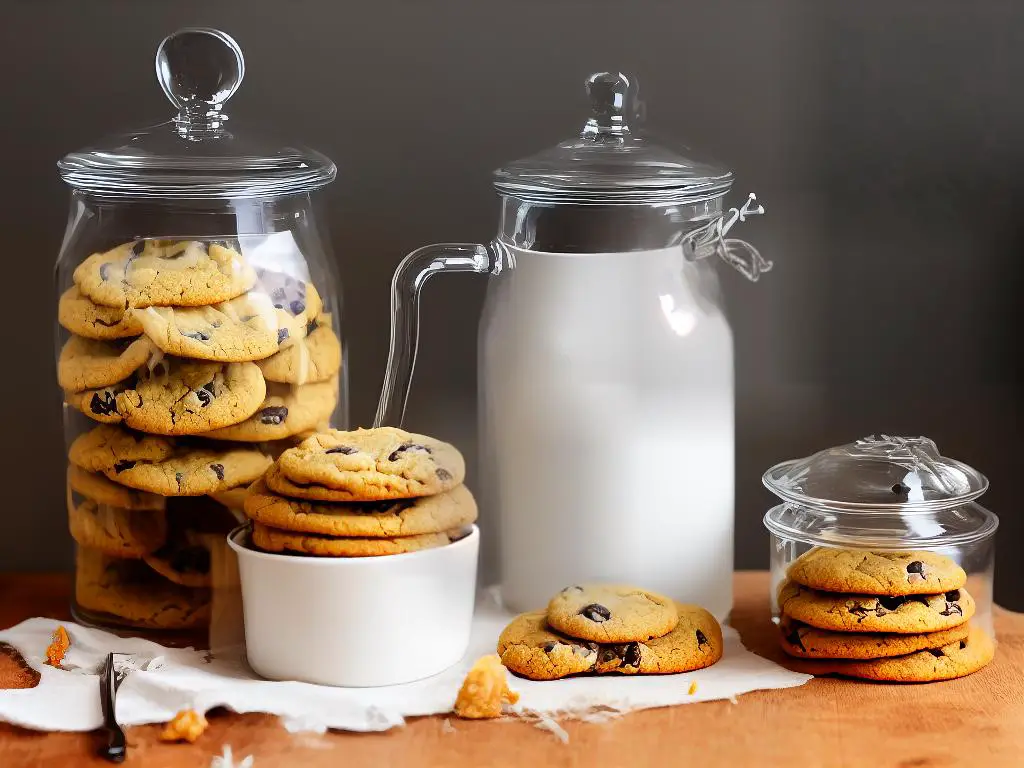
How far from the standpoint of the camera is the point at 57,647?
99 centimetres

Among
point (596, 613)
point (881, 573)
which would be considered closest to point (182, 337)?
point (596, 613)

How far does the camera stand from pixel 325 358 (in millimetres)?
1028

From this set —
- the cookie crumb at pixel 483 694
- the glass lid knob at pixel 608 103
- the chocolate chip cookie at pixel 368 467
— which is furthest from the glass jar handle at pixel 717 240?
the cookie crumb at pixel 483 694

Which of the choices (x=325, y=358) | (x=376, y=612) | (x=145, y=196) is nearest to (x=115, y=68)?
(x=145, y=196)

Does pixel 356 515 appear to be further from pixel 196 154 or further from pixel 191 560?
pixel 196 154

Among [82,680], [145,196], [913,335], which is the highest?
[145,196]

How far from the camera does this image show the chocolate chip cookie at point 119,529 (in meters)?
1.00

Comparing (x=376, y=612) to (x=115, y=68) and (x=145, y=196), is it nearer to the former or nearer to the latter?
(x=145, y=196)

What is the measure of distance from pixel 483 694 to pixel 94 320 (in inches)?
15.9

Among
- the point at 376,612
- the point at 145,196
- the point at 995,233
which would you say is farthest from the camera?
the point at 995,233

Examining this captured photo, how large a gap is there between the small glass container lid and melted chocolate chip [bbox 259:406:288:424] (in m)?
0.38

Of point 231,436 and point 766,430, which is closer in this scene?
point 231,436

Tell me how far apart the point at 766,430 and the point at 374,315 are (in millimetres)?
384

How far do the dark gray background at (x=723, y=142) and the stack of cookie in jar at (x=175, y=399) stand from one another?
205mm
